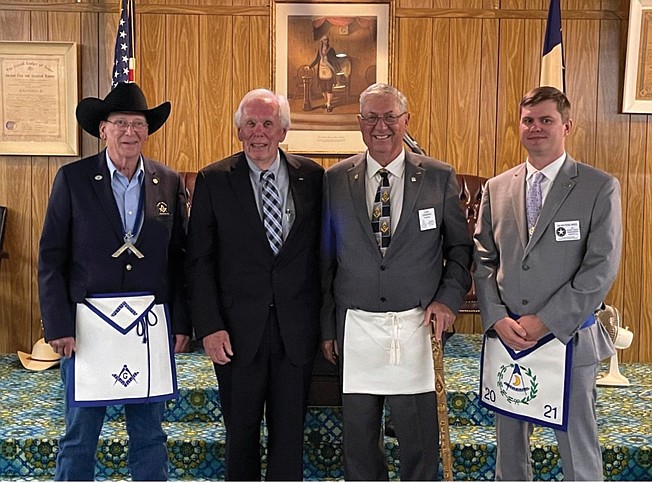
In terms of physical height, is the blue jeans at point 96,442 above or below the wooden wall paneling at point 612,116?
below

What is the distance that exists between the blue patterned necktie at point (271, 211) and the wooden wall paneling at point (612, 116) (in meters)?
2.96

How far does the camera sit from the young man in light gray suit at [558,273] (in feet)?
8.69

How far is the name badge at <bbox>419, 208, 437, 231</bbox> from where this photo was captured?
9.29 ft

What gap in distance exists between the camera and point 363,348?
2.85m

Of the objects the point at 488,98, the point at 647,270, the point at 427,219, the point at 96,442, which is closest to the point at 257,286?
the point at 427,219

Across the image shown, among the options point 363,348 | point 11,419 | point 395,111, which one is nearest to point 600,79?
point 395,111

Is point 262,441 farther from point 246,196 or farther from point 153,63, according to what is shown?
point 153,63

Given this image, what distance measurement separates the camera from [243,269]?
2.83 m

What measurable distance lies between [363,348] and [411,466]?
45 centimetres

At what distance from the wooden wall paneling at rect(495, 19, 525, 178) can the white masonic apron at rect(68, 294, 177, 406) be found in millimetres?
3062

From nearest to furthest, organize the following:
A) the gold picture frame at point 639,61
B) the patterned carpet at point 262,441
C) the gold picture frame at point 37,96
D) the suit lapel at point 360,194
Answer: the suit lapel at point 360,194 < the patterned carpet at point 262,441 < the gold picture frame at point 639,61 < the gold picture frame at point 37,96

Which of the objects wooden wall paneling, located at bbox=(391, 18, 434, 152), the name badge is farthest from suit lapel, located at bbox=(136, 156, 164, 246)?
wooden wall paneling, located at bbox=(391, 18, 434, 152)

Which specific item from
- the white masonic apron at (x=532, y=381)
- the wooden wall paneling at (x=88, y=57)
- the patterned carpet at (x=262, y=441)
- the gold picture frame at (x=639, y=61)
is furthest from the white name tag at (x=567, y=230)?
the wooden wall paneling at (x=88, y=57)

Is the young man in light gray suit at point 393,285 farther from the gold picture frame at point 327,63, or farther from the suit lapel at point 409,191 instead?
the gold picture frame at point 327,63
